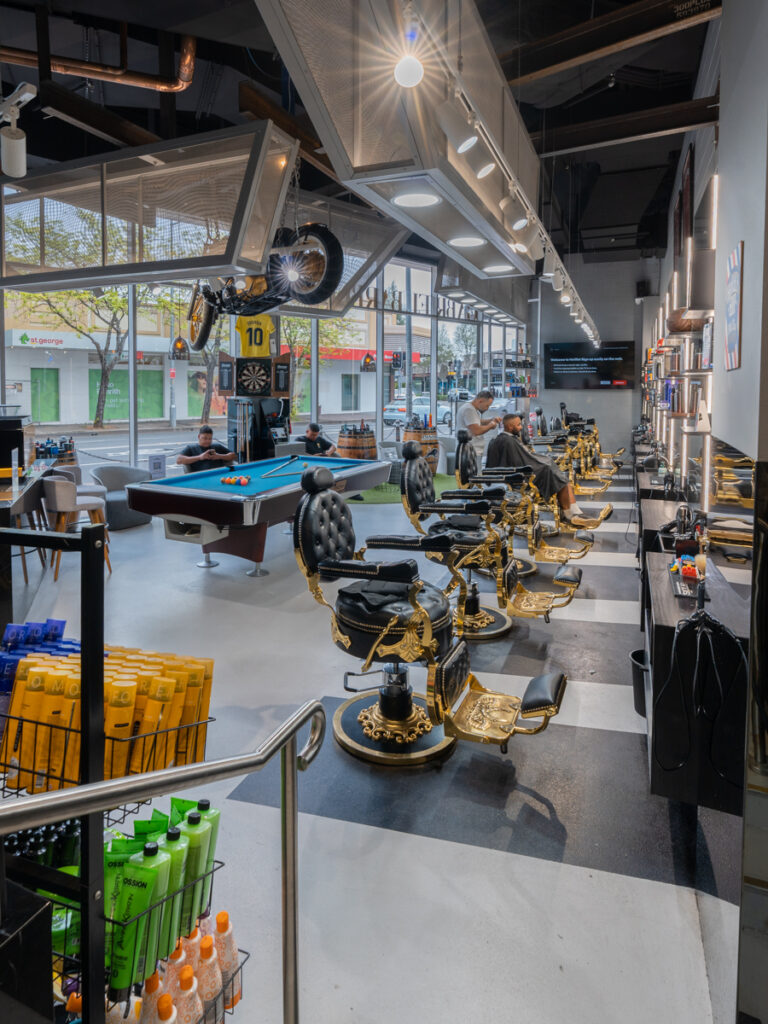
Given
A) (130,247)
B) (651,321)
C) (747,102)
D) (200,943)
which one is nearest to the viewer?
(200,943)

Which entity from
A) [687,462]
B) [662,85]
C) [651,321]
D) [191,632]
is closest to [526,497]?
[687,462]

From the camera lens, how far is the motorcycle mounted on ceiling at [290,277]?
23.4 ft

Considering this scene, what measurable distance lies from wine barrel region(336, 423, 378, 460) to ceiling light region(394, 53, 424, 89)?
828 centimetres

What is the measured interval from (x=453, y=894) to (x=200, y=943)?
990mm

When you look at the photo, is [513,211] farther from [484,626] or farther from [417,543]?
[417,543]

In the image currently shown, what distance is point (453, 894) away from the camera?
2.33m

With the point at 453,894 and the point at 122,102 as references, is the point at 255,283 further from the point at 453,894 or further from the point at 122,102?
the point at 453,894

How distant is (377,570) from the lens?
9.82 ft

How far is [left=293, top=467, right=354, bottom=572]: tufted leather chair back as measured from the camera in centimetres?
335

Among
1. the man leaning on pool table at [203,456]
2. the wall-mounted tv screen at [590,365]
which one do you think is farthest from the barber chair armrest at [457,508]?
the wall-mounted tv screen at [590,365]

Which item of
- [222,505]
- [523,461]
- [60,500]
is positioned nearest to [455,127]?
[222,505]

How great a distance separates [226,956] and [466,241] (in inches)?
198

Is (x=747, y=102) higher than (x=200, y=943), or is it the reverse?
(x=747, y=102)

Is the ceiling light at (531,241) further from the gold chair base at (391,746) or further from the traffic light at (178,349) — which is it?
the traffic light at (178,349)
